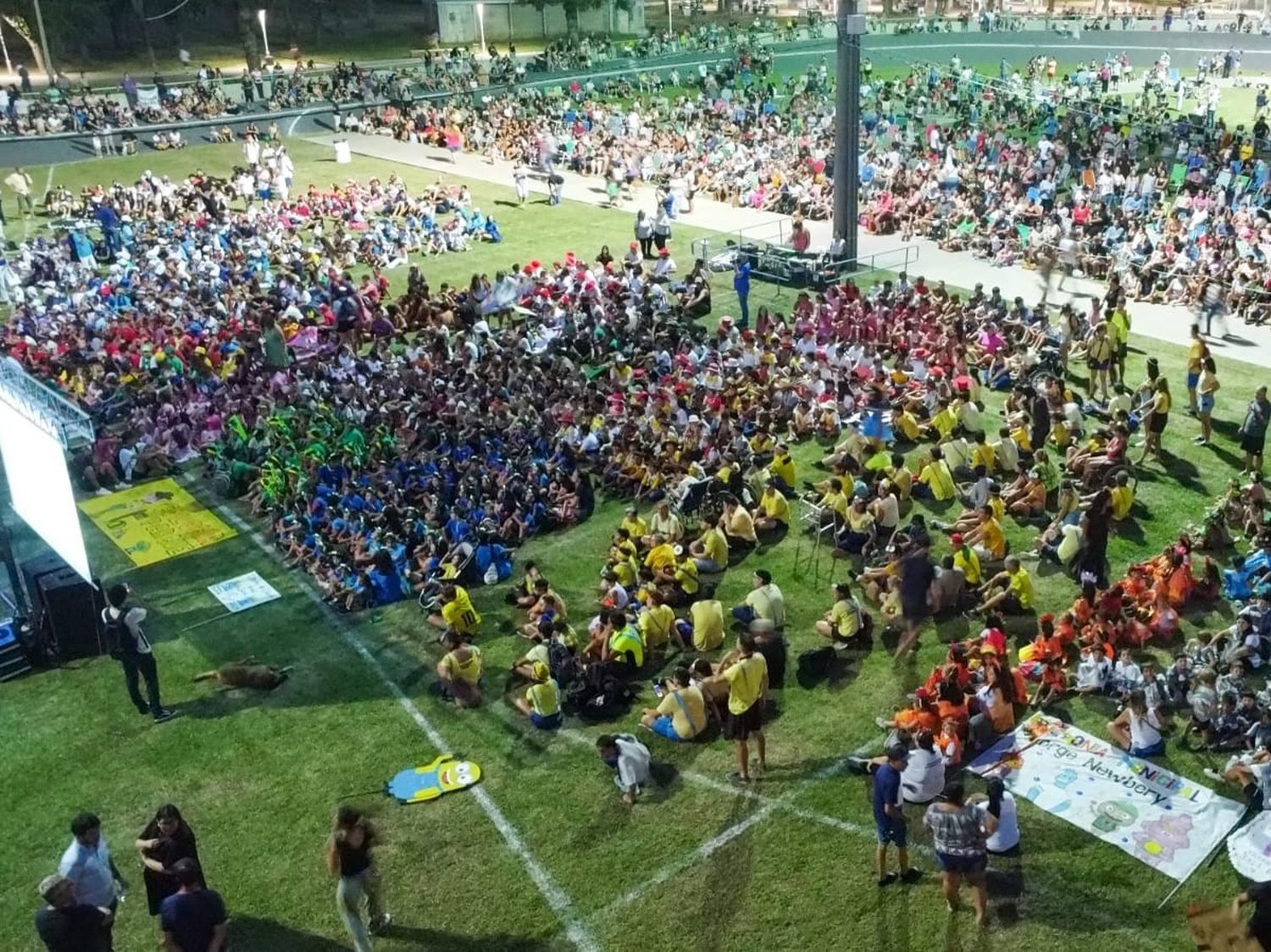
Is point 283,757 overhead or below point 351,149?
below

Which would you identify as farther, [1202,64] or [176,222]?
[1202,64]

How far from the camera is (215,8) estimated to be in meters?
68.7

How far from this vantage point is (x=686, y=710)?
415 inches

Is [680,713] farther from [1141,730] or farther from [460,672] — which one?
[1141,730]

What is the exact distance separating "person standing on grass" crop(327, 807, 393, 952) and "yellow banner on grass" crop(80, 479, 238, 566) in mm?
8143

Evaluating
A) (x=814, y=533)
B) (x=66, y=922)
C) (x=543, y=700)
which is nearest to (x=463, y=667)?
(x=543, y=700)

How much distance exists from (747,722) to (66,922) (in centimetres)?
527

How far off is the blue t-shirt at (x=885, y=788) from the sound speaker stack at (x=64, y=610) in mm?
8752

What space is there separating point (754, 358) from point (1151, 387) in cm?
600

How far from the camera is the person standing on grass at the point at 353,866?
25.7ft

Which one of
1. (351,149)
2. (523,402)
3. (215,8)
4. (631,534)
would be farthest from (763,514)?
(215,8)

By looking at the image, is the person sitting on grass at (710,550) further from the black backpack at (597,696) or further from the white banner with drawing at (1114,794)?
the white banner with drawing at (1114,794)

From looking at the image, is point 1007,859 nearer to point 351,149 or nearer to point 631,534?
point 631,534

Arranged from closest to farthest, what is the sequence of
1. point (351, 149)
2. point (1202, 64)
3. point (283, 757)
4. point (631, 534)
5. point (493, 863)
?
point (493, 863), point (283, 757), point (631, 534), point (351, 149), point (1202, 64)
